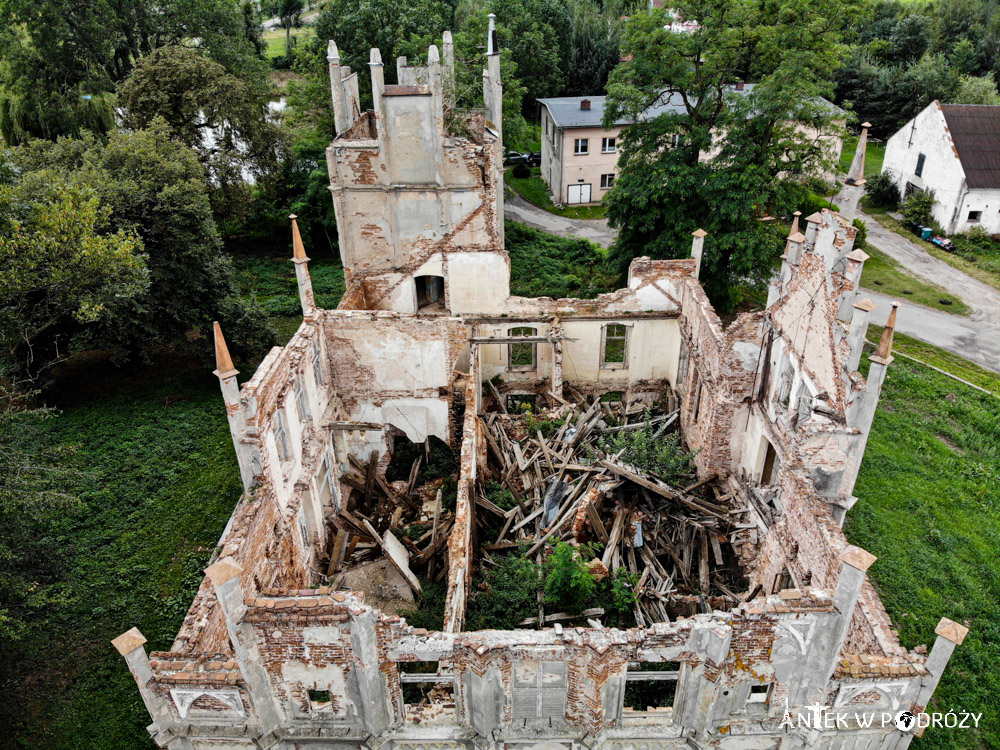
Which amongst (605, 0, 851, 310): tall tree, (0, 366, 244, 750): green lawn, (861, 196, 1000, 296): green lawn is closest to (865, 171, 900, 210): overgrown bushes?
(861, 196, 1000, 296): green lawn

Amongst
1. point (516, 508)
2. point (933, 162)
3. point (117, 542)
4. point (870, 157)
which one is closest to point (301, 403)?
point (516, 508)

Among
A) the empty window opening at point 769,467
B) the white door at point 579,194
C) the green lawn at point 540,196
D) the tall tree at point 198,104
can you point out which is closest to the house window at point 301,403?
the empty window opening at point 769,467

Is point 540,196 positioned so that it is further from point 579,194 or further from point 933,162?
point 933,162

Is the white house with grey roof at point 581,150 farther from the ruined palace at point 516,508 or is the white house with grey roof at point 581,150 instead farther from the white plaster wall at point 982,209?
the ruined palace at point 516,508

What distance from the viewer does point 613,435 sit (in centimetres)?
2066

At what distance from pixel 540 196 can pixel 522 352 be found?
77.0 feet

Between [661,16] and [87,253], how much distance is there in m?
19.6

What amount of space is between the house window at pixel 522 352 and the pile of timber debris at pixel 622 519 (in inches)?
141

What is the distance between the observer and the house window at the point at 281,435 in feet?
50.1

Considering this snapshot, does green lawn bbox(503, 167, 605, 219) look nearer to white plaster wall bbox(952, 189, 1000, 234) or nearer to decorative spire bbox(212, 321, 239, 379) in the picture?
white plaster wall bbox(952, 189, 1000, 234)

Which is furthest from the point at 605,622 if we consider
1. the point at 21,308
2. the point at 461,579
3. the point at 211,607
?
the point at 21,308

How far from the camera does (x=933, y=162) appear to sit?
3978 centimetres

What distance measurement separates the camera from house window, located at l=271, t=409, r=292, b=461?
15281 mm

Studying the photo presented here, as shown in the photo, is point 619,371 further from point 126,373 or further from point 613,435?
point 126,373
